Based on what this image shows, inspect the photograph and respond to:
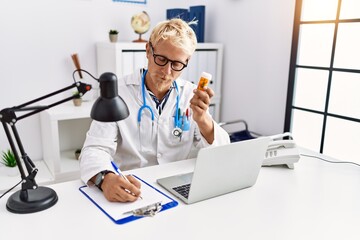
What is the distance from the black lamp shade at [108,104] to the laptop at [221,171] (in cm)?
26

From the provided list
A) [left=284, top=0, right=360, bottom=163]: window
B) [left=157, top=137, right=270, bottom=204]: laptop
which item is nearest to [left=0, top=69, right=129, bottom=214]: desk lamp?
[left=157, top=137, right=270, bottom=204]: laptop

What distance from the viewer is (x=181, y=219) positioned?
935mm

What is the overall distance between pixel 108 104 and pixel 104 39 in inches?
70.4

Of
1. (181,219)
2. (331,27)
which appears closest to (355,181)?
(181,219)

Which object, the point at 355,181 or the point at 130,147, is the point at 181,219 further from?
the point at 355,181

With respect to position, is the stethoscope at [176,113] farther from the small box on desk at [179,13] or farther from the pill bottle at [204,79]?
the small box on desk at [179,13]

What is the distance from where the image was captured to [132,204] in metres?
1.00

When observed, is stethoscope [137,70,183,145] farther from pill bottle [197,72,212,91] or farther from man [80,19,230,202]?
pill bottle [197,72,212,91]

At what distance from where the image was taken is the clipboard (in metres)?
0.94

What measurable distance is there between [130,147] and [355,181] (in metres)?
0.92

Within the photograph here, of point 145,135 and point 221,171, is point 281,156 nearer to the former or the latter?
point 221,171

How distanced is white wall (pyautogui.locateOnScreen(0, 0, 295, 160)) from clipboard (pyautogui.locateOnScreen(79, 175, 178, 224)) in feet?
4.54

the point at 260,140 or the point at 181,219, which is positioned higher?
the point at 260,140

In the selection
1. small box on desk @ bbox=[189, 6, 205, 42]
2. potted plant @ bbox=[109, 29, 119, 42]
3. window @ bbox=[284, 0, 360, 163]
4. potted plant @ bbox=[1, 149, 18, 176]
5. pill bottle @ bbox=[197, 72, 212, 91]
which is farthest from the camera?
small box on desk @ bbox=[189, 6, 205, 42]
